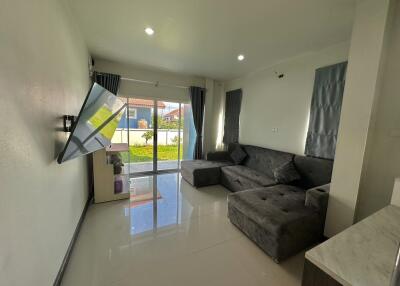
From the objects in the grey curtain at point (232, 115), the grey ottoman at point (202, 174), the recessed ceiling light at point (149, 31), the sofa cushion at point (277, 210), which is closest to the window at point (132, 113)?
the grey ottoman at point (202, 174)

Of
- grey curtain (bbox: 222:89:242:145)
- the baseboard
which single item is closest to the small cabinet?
the baseboard

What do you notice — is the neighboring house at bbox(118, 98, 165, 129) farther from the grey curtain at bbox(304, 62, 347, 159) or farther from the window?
the grey curtain at bbox(304, 62, 347, 159)

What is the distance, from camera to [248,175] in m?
3.15

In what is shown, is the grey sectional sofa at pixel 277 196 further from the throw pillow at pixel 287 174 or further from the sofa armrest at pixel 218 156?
the sofa armrest at pixel 218 156

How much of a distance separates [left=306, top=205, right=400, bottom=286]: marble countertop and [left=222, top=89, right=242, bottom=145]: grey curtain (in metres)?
3.49

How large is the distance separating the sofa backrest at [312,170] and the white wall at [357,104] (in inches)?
25.0

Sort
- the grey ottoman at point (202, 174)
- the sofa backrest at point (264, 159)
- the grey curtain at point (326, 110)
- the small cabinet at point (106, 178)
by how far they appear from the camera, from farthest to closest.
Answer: the grey ottoman at point (202, 174) → the sofa backrest at point (264, 159) → the small cabinet at point (106, 178) → the grey curtain at point (326, 110)

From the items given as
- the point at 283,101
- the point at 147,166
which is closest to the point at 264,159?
the point at 283,101

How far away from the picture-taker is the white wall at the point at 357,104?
1.50 m

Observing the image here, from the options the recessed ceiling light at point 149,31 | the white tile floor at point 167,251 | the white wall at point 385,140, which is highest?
the recessed ceiling light at point 149,31

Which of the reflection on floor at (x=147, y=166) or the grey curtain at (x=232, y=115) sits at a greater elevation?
the grey curtain at (x=232, y=115)

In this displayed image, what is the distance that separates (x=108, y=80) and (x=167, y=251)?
3.39 m

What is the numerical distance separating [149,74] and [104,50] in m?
1.10

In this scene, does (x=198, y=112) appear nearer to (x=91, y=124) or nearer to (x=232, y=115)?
(x=232, y=115)
